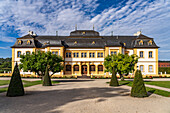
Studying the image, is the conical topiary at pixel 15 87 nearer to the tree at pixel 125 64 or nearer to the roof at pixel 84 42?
the tree at pixel 125 64

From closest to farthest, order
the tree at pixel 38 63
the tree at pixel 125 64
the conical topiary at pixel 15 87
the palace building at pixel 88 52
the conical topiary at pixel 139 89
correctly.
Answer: the conical topiary at pixel 139 89 < the conical topiary at pixel 15 87 < the tree at pixel 38 63 < the tree at pixel 125 64 < the palace building at pixel 88 52

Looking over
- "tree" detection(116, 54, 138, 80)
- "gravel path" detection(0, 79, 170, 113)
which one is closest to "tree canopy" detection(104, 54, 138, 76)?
"tree" detection(116, 54, 138, 80)

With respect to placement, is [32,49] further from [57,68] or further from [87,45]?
[57,68]

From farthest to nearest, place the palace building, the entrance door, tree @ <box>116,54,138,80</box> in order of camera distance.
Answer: the entrance door, the palace building, tree @ <box>116,54,138,80</box>

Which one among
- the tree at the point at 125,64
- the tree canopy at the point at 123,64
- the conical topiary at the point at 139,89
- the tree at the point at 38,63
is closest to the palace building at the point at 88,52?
the tree canopy at the point at 123,64

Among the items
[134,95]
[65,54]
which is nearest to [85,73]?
[65,54]

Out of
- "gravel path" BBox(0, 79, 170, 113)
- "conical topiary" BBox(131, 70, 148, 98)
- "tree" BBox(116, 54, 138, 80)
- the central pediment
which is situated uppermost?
the central pediment

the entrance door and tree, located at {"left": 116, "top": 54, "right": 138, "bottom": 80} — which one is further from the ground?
tree, located at {"left": 116, "top": 54, "right": 138, "bottom": 80}

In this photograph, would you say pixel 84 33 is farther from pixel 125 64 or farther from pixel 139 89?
pixel 139 89

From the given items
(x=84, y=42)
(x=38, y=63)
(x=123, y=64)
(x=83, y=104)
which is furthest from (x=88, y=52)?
(x=83, y=104)

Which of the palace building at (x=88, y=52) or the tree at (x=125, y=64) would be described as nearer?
the tree at (x=125, y=64)

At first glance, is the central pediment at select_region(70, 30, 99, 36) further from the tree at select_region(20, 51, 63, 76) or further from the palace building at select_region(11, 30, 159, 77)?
the tree at select_region(20, 51, 63, 76)

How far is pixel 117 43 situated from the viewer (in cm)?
3341

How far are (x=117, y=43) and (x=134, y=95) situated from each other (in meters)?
25.0
